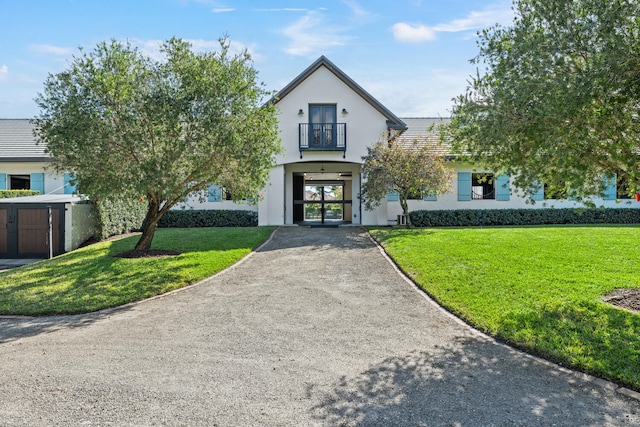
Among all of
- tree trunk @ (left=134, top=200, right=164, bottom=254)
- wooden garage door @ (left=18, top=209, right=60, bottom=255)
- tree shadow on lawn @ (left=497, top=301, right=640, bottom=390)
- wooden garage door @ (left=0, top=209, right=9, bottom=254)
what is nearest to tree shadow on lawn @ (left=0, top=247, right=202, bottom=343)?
tree trunk @ (left=134, top=200, right=164, bottom=254)

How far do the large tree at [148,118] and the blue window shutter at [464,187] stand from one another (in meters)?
13.1

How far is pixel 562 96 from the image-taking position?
16.7 feet

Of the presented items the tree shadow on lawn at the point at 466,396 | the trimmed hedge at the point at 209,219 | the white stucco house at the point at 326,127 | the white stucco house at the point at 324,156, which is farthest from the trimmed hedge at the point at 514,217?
the tree shadow on lawn at the point at 466,396

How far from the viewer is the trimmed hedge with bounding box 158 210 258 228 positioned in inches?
771

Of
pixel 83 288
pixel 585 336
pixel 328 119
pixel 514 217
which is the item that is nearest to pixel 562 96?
pixel 585 336

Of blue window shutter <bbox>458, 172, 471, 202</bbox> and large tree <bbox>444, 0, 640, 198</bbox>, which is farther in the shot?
blue window shutter <bbox>458, 172, 471, 202</bbox>

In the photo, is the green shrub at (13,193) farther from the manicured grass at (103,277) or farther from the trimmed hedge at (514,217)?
the trimmed hedge at (514,217)

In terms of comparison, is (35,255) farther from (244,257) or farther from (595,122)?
(595,122)

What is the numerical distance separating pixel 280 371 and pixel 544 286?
18.3ft

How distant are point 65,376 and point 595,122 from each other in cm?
735

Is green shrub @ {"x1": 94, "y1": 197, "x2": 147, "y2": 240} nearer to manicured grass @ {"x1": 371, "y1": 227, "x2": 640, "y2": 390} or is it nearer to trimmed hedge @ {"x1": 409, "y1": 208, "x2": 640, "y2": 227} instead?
manicured grass @ {"x1": 371, "y1": 227, "x2": 640, "y2": 390}

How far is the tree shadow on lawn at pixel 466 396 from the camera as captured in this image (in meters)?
3.46

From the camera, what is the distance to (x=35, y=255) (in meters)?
13.2

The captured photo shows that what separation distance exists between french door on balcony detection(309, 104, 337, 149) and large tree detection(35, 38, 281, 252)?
27.7 ft
